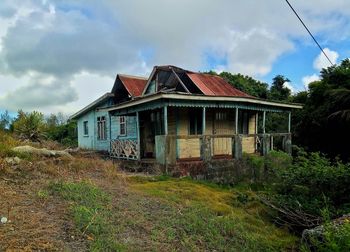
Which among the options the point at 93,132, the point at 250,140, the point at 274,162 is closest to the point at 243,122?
the point at 250,140

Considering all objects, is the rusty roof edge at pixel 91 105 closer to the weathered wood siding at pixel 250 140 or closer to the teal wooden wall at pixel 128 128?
the teal wooden wall at pixel 128 128

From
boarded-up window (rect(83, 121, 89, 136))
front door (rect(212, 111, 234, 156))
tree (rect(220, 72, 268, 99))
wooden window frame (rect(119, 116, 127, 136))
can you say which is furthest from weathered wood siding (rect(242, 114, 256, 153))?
tree (rect(220, 72, 268, 99))

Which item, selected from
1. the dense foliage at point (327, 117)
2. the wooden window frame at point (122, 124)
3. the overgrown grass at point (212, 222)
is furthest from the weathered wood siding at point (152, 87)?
the dense foliage at point (327, 117)

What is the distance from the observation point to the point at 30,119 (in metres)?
19.1

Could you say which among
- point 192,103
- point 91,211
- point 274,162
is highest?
point 192,103

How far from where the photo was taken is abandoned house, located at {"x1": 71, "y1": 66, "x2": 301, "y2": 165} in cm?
1249

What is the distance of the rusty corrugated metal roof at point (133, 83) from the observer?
63.3 ft

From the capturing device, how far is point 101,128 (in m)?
22.2

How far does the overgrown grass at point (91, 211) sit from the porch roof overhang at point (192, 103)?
16.8ft

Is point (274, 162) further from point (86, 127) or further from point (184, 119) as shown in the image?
point (86, 127)

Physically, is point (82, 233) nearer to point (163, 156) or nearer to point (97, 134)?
point (163, 156)

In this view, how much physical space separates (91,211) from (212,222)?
2300 millimetres

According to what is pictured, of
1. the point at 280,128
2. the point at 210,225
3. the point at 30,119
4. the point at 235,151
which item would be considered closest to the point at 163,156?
the point at 235,151

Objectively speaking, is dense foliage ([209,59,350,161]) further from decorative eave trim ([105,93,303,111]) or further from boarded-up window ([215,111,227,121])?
boarded-up window ([215,111,227,121])
